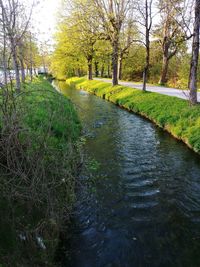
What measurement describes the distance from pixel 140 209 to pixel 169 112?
8329mm

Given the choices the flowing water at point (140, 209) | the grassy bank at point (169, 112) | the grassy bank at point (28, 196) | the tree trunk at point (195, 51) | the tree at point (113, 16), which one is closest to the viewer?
the grassy bank at point (28, 196)

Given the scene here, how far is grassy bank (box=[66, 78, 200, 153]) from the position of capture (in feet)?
33.8

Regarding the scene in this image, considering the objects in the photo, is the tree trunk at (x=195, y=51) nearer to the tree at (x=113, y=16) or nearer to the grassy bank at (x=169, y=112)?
the grassy bank at (x=169, y=112)

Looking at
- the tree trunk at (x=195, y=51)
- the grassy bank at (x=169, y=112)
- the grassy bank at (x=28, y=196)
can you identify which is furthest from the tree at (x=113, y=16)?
the grassy bank at (x=28, y=196)

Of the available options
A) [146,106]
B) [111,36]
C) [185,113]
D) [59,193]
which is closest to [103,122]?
[146,106]

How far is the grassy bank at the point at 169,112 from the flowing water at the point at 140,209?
63cm

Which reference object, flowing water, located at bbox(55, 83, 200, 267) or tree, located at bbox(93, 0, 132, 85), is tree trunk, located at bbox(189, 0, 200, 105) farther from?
tree, located at bbox(93, 0, 132, 85)

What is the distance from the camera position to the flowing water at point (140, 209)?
4430 millimetres

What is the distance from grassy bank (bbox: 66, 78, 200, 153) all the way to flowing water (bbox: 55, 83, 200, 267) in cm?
63

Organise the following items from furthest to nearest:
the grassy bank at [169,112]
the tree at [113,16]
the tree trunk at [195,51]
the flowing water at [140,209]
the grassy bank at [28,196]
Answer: the tree at [113,16], the tree trunk at [195,51], the grassy bank at [169,112], the flowing water at [140,209], the grassy bank at [28,196]

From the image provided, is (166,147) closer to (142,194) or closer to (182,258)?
(142,194)

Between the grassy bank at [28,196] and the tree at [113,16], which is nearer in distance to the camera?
the grassy bank at [28,196]

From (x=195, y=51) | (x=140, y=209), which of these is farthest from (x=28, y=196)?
(x=195, y=51)

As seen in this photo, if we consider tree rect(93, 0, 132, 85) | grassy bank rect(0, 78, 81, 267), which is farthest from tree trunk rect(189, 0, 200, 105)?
tree rect(93, 0, 132, 85)
